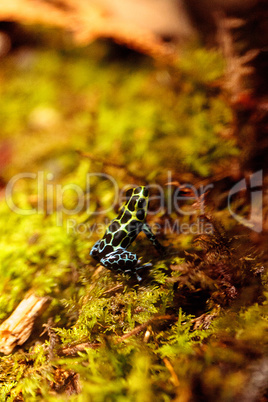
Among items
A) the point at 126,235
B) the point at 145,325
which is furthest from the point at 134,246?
the point at 145,325

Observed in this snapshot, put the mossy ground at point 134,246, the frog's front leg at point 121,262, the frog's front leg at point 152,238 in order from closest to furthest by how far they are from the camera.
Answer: the mossy ground at point 134,246 → the frog's front leg at point 121,262 → the frog's front leg at point 152,238

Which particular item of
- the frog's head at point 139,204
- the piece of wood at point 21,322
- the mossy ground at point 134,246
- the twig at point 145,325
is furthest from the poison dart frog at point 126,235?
the piece of wood at point 21,322

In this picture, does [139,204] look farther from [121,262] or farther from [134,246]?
[121,262]

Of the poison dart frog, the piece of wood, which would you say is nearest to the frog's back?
the poison dart frog

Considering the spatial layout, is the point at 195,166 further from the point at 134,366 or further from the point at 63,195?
the point at 134,366

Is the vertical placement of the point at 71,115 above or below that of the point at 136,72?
below

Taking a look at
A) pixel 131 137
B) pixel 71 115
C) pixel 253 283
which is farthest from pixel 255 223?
pixel 71 115

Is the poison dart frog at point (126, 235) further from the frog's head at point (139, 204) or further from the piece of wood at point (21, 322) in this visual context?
the piece of wood at point (21, 322)
